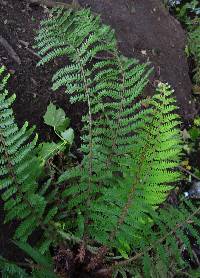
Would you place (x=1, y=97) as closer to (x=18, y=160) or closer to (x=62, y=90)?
(x=18, y=160)

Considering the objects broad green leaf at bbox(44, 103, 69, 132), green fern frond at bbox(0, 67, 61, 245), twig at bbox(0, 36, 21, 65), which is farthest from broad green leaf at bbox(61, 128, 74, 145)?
twig at bbox(0, 36, 21, 65)

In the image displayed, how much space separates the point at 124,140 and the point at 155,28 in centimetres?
244

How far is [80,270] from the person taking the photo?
2.41 metres

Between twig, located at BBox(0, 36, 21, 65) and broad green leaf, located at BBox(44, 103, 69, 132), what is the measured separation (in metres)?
0.50

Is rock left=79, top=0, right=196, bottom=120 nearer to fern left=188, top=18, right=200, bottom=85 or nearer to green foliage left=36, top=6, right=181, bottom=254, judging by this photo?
fern left=188, top=18, right=200, bottom=85

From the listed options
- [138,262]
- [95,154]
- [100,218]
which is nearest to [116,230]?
[100,218]

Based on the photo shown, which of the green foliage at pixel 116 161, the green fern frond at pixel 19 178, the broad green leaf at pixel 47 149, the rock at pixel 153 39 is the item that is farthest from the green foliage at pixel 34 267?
the rock at pixel 153 39

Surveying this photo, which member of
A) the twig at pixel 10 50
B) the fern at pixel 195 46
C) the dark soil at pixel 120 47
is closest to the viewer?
the dark soil at pixel 120 47

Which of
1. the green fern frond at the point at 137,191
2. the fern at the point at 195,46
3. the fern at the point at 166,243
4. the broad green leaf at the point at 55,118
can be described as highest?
the broad green leaf at the point at 55,118

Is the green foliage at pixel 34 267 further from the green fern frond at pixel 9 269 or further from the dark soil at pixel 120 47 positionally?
the dark soil at pixel 120 47

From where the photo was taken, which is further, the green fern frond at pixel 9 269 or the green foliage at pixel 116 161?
the green foliage at pixel 116 161

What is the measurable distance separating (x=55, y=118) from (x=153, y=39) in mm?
1978

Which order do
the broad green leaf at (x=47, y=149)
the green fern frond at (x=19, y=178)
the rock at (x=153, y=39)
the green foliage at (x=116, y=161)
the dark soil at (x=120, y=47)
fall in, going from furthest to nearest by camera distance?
the rock at (x=153, y=39) → the dark soil at (x=120, y=47) → the broad green leaf at (x=47, y=149) → the green foliage at (x=116, y=161) → the green fern frond at (x=19, y=178)

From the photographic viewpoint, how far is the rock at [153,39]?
13.5ft
